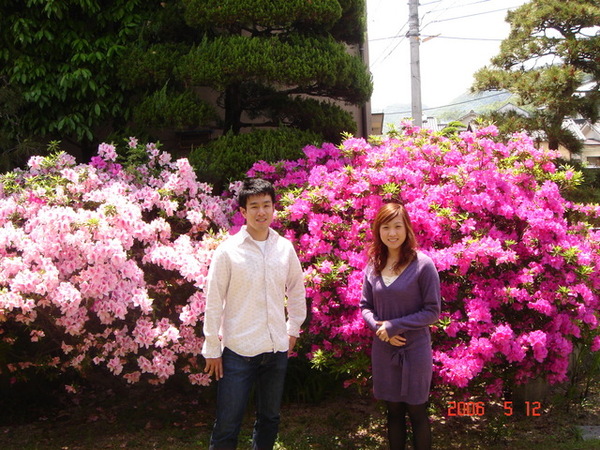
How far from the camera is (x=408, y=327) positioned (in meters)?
2.91

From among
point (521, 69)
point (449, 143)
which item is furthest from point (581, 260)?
point (521, 69)

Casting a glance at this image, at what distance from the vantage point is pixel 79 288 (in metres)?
3.67

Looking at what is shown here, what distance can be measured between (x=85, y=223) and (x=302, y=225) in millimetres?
1422

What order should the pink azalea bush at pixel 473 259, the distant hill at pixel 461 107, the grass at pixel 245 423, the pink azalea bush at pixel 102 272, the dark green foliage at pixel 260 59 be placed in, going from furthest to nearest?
the distant hill at pixel 461 107
the dark green foliage at pixel 260 59
the grass at pixel 245 423
the pink azalea bush at pixel 102 272
the pink azalea bush at pixel 473 259

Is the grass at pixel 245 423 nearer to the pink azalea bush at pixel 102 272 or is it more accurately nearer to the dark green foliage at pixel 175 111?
the pink azalea bush at pixel 102 272

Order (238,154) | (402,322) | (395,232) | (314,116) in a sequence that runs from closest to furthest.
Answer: (402,322) < (395,232) < (238,154) < (314,116)

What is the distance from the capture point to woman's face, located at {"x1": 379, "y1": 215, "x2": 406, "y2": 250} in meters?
3.03

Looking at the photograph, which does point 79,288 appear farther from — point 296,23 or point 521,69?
point 521,69

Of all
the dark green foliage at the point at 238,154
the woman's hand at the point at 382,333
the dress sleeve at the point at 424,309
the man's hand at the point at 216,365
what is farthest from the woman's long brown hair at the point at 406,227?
the dark green foliage at the point at 238,154

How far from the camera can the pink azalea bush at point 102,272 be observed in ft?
11.9

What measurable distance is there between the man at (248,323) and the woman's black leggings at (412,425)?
609mm

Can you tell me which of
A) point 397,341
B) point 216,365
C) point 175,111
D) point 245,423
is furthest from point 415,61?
point 216,365

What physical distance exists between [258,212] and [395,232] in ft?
2.28

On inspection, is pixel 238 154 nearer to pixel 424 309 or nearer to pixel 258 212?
pixel 258 212
